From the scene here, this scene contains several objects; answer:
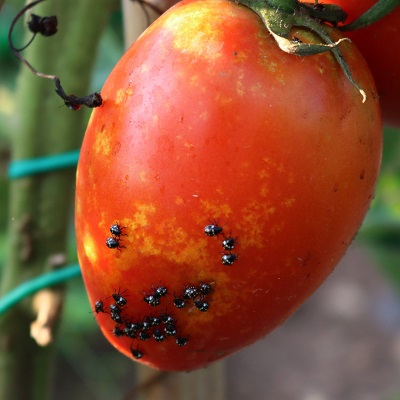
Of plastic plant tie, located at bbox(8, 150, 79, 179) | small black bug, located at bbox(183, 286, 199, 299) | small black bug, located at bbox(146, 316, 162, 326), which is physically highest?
small black bug, located at bbox(183, 286, 199, 299)

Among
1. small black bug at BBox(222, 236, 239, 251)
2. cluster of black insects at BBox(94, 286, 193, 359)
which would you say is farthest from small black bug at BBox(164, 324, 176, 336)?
small black bug at BBox(222, 236, 239, 251)

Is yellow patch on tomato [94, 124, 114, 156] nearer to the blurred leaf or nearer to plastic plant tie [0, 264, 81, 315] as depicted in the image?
plastic plant tie [0, 264, 81, 315]

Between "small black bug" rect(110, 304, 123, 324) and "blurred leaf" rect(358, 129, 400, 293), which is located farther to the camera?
"blurred leaf" rect(358, 129, 400, 293)

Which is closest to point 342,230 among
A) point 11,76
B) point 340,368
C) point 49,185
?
A: point 49,185

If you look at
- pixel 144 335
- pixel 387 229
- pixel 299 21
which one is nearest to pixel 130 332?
pixel 144 335

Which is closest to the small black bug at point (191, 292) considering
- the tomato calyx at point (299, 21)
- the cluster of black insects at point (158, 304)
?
the cluster of black insects at point (158, 304)

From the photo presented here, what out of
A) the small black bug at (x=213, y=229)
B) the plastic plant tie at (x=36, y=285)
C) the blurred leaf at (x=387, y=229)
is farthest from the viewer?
the blurred leaf at (x=387, y=229)

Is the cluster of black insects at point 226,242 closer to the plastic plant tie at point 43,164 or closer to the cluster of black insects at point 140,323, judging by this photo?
the cluster of black insects at point 140,323

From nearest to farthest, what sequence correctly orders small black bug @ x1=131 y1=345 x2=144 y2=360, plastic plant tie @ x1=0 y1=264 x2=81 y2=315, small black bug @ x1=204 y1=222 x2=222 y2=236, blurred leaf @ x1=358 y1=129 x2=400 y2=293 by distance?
small black bug @ x1=204 y1=222 x2=222 y2=236
small black bug @ x1=131 y1=345 x2=144 y2=360
plastic plant tie @ x1=0 y1=264 x2=81 y2=315
blurred leaf @ x1=358 y1=129 x2=400 y2=293
